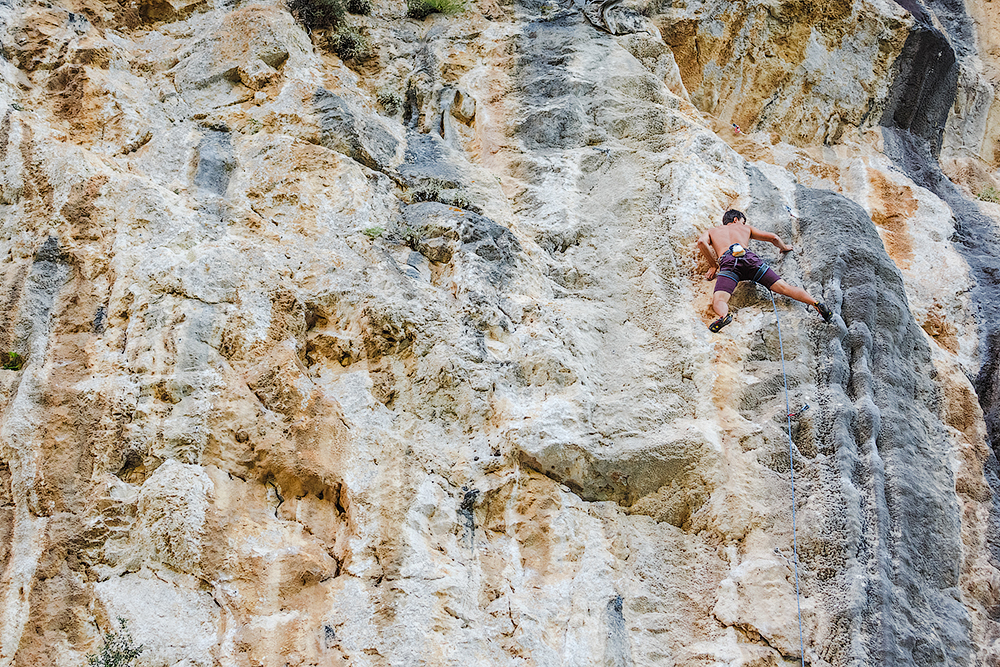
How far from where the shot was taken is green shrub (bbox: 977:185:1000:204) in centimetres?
816

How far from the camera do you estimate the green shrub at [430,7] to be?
820 cm

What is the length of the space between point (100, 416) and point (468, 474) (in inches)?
81.4

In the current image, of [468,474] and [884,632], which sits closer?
[884,632]

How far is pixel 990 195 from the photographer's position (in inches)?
324

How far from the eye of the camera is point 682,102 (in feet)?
24.4

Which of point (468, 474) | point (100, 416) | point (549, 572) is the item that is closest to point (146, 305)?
point (100, 416)

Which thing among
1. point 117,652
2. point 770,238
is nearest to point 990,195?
point 770,238

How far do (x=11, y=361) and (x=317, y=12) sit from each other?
4697 mm

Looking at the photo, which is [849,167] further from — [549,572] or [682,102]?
[549,572]

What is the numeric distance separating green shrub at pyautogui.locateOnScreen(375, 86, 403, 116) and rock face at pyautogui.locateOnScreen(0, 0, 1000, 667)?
0.31 ft

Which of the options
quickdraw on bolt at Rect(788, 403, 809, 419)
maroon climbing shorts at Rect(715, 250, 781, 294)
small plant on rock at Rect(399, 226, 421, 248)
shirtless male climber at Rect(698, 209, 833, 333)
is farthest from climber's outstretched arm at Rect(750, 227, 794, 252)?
small plant on rock at Rect(399, 226, 421, 248)

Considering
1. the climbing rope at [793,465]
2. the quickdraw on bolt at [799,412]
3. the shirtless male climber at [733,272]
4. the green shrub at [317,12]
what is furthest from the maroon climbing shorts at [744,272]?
the green shrub at [317,12]

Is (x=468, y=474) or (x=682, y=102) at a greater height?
(x=682, y=102)

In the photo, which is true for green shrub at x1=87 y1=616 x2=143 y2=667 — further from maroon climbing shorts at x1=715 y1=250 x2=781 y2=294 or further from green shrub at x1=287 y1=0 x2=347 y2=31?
green shrub at x1=287 y1=0 x2=347 y2=31
